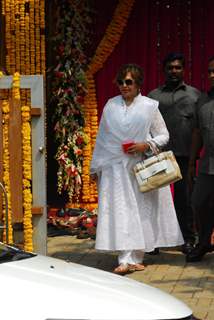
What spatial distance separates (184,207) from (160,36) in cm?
282

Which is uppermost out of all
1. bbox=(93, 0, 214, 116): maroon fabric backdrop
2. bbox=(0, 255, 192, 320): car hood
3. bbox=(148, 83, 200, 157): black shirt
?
bbox=(93, 0, 214, 116): maroon fabric backdrop

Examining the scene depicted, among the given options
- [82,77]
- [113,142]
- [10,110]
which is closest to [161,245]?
[113,142]

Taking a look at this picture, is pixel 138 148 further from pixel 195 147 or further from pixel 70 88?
pixel 70 88

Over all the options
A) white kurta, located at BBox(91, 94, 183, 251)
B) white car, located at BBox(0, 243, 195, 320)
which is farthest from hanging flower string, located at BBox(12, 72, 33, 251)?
white car, located at BBox(0, 243, 195, 320)

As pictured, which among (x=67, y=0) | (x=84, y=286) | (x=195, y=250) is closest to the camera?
(x=84, y=286)

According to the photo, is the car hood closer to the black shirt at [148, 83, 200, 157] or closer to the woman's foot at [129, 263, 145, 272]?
the woman's foot at [129, 263, 145, 272]

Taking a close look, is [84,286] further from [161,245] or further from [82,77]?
[82,77]

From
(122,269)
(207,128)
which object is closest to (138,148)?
(207,128)

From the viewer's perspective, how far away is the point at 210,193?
7.91m

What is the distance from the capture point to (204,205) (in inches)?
313

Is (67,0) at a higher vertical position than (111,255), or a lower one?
higher

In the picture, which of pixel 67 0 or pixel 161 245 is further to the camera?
pixel 67 0

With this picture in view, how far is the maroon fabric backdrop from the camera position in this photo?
1042 cm

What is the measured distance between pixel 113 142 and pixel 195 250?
141 centimetres
